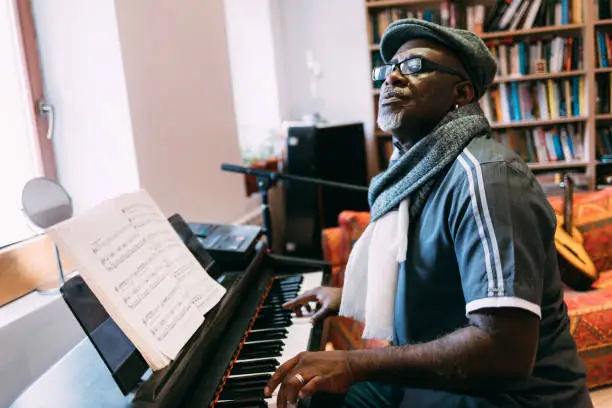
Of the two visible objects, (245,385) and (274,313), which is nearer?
(245,385)

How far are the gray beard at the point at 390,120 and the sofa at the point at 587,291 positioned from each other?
942 mm

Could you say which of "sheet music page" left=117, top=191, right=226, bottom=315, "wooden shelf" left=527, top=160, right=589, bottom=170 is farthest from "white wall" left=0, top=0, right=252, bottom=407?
"wooden shelf" left=527, top=160, right=589, bottom=170

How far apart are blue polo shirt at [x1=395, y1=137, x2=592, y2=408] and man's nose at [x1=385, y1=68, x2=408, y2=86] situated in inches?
8.3

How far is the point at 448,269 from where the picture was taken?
105 centimetres

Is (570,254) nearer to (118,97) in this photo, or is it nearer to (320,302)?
(320,302)

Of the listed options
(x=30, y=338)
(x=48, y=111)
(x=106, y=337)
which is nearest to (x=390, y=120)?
(x=106, y=337)

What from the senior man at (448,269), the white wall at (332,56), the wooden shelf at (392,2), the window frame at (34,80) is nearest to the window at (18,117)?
the window frame at (34,80)

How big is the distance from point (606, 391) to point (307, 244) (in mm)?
2013

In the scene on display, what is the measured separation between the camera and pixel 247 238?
1.66 meters

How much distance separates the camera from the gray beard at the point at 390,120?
1.19m

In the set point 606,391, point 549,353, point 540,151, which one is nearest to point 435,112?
point 549,353

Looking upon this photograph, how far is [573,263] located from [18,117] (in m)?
2.24

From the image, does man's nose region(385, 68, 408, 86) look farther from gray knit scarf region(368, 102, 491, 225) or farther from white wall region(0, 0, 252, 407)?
white wall region(0, 0, 252, 407)

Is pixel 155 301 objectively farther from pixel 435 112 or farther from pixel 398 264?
pixel 435 112
